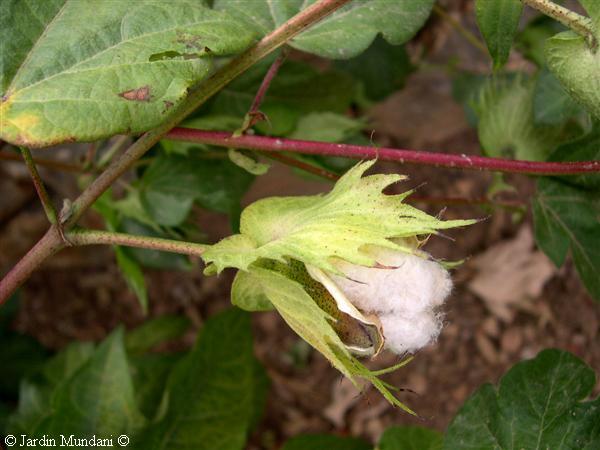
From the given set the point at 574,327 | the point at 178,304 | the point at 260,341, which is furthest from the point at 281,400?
the point at 574,327

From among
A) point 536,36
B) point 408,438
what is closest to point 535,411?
point 408,438

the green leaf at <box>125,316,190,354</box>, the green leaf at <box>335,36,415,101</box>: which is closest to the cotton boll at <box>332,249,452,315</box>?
the green leaf at <box>335,36,415,101</box>

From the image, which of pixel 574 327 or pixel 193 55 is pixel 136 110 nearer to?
pixel 193 55

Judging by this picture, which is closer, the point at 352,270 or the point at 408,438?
the point at 352,270

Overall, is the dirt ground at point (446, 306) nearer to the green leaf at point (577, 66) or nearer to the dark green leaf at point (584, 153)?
the dark green leaf at point (584, 153)

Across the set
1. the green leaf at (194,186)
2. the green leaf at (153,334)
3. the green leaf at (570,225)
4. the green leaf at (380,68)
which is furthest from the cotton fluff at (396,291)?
the green leaf at (153,334)

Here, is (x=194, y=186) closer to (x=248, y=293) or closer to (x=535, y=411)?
(x=248, y=293)
